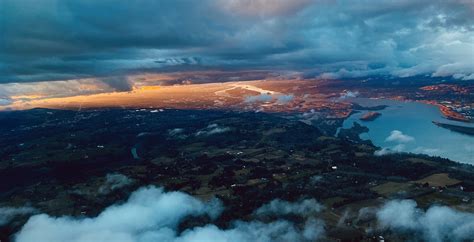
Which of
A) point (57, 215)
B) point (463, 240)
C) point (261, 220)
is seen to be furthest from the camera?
point (57, 215)

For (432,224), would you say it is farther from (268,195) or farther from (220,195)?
(220,195)

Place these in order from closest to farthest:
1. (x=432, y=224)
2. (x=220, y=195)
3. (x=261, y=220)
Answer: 1. (x=432, y=224)
2. (x=261, y=220)
3. (x=220, y=195)

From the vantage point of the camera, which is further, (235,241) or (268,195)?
(268,195)

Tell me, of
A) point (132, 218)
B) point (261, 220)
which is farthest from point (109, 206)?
point (261, 220)

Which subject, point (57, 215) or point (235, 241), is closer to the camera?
point (235, 241)

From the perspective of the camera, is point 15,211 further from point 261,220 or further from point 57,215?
point 261,220

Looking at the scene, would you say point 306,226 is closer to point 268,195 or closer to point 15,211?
point 268,195

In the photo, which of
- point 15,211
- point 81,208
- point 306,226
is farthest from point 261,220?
point 15,211

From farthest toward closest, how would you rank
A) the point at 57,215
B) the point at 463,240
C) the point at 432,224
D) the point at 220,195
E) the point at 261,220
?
1. the point at 220,195
2. the point at 57,215
3. the point at 261,220
4. the point at 432,224
5. the point at 463,240
